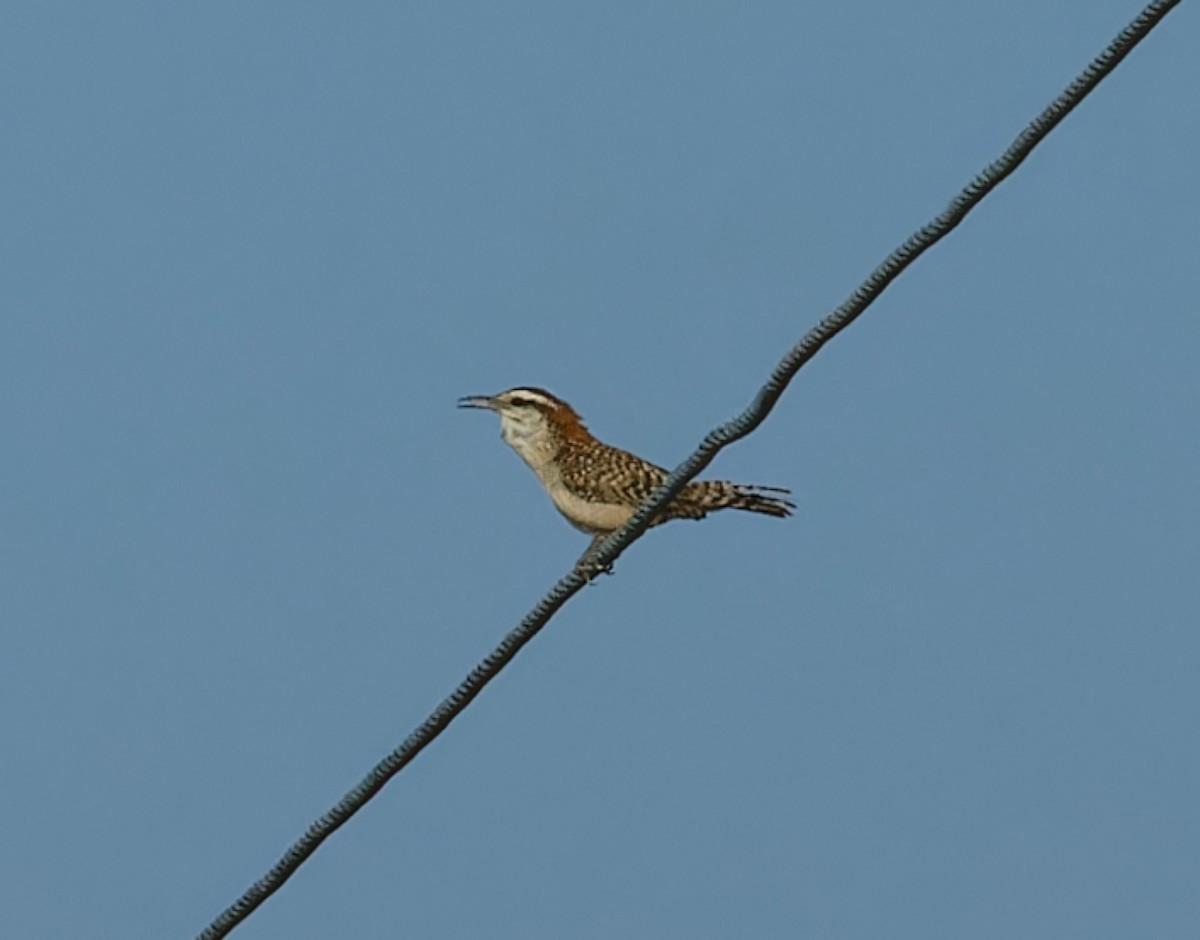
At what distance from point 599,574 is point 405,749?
2428 mm

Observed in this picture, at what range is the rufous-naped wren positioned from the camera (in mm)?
11281

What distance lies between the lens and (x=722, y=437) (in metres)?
6.40

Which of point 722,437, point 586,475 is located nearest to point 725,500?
point 586,475

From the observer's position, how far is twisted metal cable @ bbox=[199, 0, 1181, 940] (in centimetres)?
529

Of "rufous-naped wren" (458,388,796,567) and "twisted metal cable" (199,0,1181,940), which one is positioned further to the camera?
"rufous-naped wren" (458,388,796,567)

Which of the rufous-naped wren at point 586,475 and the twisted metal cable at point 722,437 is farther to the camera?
the rufous-naped wren at point 586,475

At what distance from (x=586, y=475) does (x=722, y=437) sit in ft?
18.3

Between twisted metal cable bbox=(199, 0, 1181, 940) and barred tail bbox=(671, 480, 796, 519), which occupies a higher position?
barred tail bbox=(671, 480, 796, 519)

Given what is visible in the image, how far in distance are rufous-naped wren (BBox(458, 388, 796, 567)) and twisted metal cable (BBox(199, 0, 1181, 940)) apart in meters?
3.54

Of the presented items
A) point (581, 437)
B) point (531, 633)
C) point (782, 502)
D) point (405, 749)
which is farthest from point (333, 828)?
point (581, 437)

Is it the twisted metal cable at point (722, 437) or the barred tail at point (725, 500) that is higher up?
the barred tail at point (725, 500)

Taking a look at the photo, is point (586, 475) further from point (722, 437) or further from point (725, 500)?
point (722, 437)

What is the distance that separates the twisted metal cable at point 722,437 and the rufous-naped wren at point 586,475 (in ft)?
11.6

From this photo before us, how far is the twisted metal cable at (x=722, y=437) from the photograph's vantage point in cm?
529
